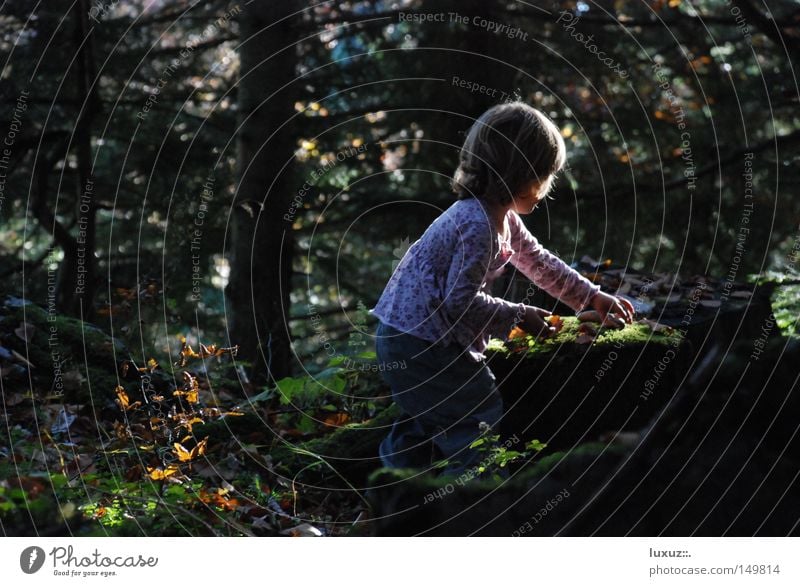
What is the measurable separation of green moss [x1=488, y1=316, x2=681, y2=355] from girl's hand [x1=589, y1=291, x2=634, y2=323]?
0.39 ft

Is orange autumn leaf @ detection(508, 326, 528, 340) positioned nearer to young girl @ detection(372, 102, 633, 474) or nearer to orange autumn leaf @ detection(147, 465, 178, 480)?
young girl @ detection(372, 102, 633, 474)

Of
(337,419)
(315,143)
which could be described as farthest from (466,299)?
(315,143)

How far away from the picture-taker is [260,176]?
697cm

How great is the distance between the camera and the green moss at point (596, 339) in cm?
409

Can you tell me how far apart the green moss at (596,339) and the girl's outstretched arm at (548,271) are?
6.2 inches

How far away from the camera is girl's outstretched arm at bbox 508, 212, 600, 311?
14.3 feet

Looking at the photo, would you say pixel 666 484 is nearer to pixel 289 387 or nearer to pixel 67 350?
pixel 289 387

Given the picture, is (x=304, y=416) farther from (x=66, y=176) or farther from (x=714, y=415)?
(x=66, y=176)

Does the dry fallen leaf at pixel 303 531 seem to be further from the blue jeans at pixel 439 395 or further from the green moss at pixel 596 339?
the green moss at pixel 596 339

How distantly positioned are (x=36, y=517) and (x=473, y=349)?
6.65ft

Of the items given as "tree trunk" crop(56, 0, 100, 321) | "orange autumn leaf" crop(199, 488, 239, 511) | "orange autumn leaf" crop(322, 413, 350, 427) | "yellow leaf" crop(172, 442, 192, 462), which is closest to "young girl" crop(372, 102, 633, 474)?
"orange autumn leaf" crop(322, 413, 350, 427)

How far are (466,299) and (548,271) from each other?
0.68 m
